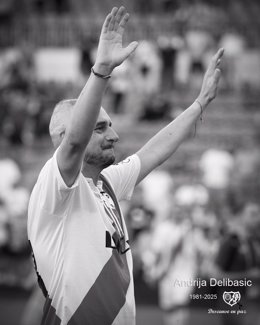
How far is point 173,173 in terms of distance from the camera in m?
14.4

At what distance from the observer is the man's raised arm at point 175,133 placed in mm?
4488

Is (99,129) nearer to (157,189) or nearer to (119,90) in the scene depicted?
(157,189)

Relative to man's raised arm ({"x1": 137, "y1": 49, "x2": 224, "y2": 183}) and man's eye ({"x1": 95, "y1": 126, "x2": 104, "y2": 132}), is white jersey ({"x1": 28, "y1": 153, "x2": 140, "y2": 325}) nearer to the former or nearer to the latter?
man's eye ({"x1": 95, "y1": 126, "x2": 104, "y2": 132})

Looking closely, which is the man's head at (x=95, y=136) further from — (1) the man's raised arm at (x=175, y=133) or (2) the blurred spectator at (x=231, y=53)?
(2) the blurred spectator at (x=231, y=53)

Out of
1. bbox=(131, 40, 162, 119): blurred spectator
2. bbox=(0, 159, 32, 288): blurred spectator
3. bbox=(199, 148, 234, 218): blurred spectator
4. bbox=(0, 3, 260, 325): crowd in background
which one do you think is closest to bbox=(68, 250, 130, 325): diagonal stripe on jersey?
bbox=(0, 3, 260, 325): crowd in background

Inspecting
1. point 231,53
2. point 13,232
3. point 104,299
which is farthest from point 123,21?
point 231,53

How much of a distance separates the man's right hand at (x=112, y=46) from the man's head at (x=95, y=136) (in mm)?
500

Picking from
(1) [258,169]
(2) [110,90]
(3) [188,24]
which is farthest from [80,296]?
(3) [188,24]

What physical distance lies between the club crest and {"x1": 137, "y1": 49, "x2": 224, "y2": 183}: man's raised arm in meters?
2.43

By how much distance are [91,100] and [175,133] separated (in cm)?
112

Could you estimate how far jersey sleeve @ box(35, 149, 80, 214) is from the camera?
11.7 ft

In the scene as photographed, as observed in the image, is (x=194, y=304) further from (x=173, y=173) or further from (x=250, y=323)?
(x=173, y=173)

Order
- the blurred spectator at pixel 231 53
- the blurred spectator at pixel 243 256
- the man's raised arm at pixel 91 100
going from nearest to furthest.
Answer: the man's raised arm at pixel 91 100, the blurred spectator at pixel 243 256, the blurred spectator at pixel 231 53

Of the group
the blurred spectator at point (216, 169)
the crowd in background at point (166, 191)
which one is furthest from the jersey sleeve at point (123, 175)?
the blurred spectator at point (216, 169)
